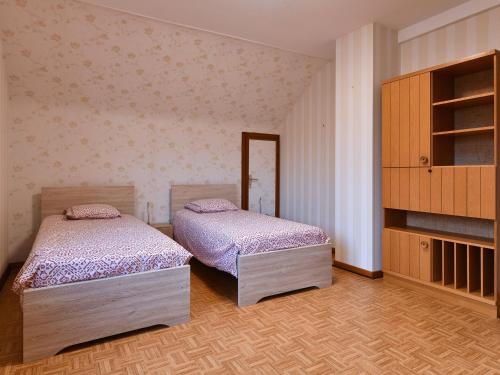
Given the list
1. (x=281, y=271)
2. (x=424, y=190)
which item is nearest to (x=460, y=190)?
(x=424, y=190)

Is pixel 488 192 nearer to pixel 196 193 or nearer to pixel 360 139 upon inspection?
pixel 360 139

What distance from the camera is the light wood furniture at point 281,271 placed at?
269cm

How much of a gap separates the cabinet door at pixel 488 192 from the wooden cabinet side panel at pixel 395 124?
77 centimetres

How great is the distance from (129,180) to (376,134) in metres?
2.94

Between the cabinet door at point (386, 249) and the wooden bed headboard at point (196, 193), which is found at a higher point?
the wooden bed headboard at point (196, 193)

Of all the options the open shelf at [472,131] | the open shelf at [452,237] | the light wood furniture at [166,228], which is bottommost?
the light wood furniture at [166,228]

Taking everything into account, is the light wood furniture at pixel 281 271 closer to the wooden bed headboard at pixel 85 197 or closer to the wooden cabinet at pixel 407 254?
the wooden cabinet at pixel 407 254

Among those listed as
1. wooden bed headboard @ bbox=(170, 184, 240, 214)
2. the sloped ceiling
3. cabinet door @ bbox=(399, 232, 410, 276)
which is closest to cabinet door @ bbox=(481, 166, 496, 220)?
cabinet door @ bbox=(399, 232, 410, 276)

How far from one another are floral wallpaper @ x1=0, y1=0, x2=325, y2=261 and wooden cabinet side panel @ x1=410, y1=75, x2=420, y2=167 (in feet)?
5.55

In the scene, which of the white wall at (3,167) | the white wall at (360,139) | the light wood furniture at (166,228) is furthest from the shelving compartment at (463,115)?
the white wall at (3,167)

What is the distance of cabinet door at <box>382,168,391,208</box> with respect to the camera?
10.9 feet

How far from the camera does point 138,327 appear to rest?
222 cm

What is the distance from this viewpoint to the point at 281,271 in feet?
9.41

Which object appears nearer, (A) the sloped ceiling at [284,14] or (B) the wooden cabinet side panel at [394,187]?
(A) the sloped ceiling at [284,14]
